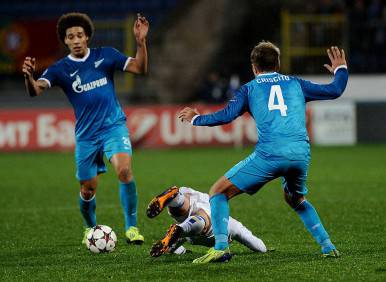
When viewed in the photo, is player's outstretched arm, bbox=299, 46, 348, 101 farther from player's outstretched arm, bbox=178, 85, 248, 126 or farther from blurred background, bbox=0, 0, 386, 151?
blurred background, bbox=0, 0, 386, 151

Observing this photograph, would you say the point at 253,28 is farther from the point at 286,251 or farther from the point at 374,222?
the point at 286,251

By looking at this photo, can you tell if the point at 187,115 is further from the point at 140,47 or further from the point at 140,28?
the point at 140,47

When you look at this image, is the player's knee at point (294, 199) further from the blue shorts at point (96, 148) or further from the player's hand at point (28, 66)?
the player's hand at point (28, 66)

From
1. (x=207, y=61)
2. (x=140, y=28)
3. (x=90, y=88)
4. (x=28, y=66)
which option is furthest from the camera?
(x=207, y=61)

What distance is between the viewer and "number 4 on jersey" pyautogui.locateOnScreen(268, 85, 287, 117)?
701 centimetres

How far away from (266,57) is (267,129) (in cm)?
58

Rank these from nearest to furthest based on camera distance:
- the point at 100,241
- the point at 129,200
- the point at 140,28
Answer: the point at 100,241
the point at 140,28
the point at 129,200

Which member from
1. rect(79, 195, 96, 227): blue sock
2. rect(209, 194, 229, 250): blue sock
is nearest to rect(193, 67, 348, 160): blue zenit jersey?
rect(209, 194, 229, 250): blue sock

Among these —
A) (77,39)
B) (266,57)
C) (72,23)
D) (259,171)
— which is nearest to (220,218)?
(259,171)

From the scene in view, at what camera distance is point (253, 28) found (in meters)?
26.5

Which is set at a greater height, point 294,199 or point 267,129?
point 267,129

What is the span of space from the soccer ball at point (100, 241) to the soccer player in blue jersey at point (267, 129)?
110 cm

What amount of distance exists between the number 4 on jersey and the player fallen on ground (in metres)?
1.09

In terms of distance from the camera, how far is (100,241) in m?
7.89
